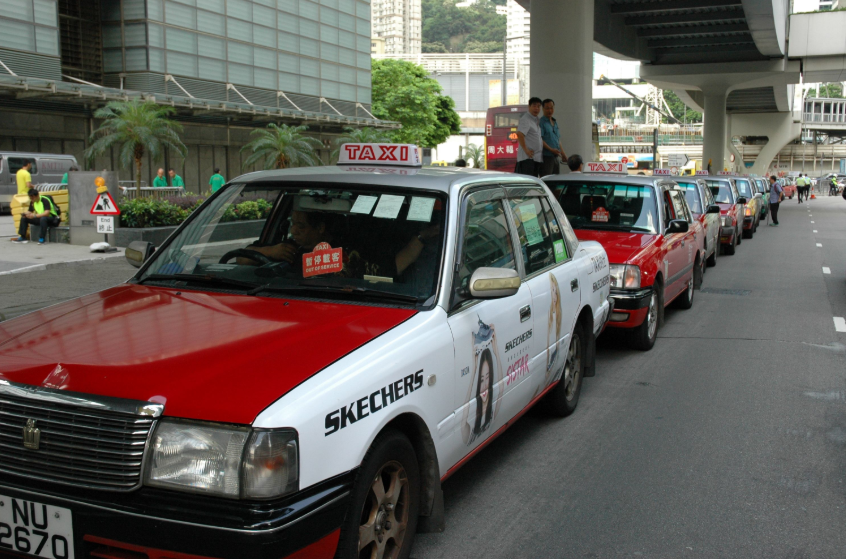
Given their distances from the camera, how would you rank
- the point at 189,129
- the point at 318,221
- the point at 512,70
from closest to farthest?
1. the point at 318,221
2. the point at 189,129
3. the point at 512,70

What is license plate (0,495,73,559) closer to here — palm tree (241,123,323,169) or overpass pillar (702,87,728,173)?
palm tree (241,123,323,169)

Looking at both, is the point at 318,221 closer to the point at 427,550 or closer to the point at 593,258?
the point at 427,550

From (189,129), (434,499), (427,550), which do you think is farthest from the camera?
(189,129)

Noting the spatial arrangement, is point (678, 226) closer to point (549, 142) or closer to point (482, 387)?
point (549, 142)

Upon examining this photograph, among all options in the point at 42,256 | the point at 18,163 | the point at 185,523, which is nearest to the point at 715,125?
the point at 18,163

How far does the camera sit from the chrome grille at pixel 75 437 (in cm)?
270

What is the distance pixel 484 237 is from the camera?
14.7 feet

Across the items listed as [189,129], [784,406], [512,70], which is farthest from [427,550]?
[512,70]

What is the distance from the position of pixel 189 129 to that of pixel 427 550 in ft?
111

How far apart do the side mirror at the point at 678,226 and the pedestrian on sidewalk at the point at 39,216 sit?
14.0 metres

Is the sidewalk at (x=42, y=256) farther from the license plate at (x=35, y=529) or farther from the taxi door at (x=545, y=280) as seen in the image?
the license plate at (x=35, y=529)

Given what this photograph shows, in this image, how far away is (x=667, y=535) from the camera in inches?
161

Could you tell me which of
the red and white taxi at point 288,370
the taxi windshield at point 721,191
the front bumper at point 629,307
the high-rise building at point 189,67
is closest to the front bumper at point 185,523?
the red and white taxi at point 288,370

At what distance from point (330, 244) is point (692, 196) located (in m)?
11.2
